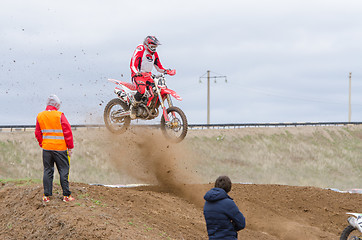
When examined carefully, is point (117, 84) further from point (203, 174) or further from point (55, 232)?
point (203, 174)

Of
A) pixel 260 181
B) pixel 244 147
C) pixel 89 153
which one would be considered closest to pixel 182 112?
pixel 89 153

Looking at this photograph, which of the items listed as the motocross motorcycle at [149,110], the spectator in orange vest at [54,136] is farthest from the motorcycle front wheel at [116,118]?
the spectator in orange vest at [54,136]

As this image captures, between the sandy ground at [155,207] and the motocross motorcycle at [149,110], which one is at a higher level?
the motocross motorcycle at [149,110]

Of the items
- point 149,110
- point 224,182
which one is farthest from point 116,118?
point 224,182

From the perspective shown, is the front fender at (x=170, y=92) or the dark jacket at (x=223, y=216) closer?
the dark jacket at (x=223, y=216)

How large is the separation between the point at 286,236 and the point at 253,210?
6.02 ft

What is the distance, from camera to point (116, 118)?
14969 mm

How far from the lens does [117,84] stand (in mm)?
15023

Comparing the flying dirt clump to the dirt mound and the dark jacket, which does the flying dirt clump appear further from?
the dark jacket

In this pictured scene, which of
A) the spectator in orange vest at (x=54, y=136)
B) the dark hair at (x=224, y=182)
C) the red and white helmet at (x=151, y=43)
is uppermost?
the red and white helmet at (x=151, y=43)

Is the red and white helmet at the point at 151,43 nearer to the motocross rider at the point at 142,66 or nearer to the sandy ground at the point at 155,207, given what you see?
the motocross rider at the point at 142,66

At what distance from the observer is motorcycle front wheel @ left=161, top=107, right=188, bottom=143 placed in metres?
13.5

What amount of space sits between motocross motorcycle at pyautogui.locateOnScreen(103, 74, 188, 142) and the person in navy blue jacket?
270 inches

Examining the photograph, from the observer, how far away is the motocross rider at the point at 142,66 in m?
14.1
